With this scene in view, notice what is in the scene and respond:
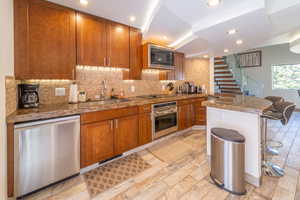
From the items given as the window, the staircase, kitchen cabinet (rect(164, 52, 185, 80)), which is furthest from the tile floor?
the window

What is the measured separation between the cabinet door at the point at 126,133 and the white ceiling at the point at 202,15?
6.12 ft

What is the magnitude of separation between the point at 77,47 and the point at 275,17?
3.37 metres

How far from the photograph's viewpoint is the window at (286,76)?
6.29m

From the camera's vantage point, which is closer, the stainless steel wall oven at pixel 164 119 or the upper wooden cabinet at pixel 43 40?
the upper wooden cabinet at pixel 43 40

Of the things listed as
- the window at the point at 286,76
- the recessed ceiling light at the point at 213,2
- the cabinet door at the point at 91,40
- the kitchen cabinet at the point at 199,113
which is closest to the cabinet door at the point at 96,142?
the cabinet door at the point at 91,40

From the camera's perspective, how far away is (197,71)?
189 inches

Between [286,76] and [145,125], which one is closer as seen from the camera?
[145,125]

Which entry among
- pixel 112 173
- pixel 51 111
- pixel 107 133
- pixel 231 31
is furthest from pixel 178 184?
pixel 231 31

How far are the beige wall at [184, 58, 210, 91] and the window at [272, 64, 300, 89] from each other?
465 centimetres

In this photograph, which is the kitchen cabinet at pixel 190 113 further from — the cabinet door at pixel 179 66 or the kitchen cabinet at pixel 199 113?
the cabinet door at pixel 179 66

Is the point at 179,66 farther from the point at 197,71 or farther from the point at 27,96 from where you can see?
the point at 27,96

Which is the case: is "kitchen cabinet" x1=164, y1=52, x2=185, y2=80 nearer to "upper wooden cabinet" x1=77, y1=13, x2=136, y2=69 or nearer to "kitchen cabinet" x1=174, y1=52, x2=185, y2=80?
"kitchen cabinet" x1=174, y1=52, x2=185, y2=80

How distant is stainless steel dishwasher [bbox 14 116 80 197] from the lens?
4.93ft

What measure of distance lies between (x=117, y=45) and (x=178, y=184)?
8.48 ft
